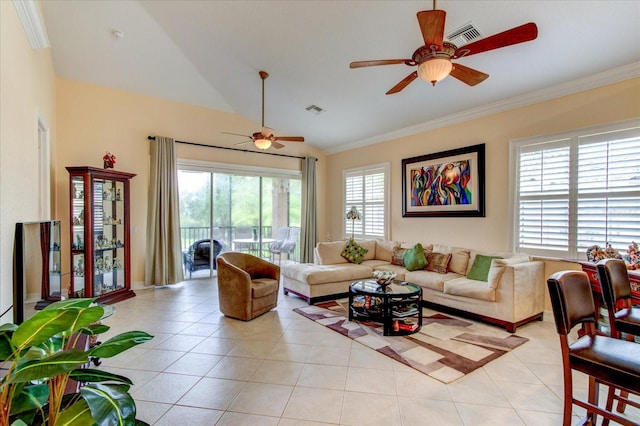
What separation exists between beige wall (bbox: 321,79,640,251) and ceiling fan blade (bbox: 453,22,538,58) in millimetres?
2271

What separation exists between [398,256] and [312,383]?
3254 millimetres

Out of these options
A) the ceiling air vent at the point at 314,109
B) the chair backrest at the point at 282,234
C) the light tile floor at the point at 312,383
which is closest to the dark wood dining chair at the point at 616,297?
the light tile floor at the point at 312,383

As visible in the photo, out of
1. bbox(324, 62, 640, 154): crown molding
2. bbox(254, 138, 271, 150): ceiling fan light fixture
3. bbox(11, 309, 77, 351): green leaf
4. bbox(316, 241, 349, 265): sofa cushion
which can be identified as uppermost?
bbox(324, 62, 640, 154): crown molding

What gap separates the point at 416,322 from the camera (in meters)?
3.79

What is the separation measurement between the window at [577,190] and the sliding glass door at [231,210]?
466 cm

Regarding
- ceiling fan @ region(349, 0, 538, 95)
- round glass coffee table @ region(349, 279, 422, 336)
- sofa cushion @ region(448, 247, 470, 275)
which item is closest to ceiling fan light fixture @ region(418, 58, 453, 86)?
ceiling fan @ region(349, 0, 538, 95)

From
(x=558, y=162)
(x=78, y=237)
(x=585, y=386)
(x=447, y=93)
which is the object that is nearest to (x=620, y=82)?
(x=558, y=162)

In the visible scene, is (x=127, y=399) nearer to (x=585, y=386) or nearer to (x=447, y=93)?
(x=585, y=386)

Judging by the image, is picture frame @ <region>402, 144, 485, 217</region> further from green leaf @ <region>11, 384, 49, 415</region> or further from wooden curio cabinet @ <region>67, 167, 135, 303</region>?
green leaf @ <region>11, 384, 49, 415</region>

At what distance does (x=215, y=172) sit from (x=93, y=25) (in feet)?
9.55

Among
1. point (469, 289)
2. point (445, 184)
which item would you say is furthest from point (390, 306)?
point (445, 184)

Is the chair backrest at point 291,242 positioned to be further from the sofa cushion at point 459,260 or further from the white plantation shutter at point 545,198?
the white plantation shutter at point 545,198

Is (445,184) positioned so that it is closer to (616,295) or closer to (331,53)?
(331,53)

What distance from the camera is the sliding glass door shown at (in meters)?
6.19
